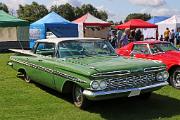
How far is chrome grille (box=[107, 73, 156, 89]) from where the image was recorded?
21.4 ft

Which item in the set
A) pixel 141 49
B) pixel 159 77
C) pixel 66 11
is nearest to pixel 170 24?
pixel 141 49

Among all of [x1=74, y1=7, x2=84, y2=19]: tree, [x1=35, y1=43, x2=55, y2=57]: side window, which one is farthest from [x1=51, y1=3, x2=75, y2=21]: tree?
[x1=35, y1=43, x2=55, y2=57]: side window

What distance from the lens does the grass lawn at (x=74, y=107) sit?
21.7 ft

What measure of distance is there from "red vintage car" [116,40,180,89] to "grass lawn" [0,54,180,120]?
0.41 metres

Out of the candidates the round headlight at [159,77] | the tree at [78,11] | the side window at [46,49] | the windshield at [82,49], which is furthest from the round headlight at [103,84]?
the tree at [78,11]

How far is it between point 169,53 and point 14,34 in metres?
17.6

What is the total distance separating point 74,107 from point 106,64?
1180 millimetres

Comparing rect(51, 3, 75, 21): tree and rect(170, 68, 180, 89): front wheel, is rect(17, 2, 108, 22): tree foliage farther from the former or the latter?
rect(170, 68, 180, 89): front wheel

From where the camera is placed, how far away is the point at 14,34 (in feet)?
84.6

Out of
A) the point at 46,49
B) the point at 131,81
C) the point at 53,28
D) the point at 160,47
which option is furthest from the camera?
the point at 53,28

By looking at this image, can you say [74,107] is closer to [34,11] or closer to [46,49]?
[46,49]

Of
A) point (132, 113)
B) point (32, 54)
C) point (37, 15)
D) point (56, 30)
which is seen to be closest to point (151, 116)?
point (132, 113)

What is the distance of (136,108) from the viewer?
730 centimetres

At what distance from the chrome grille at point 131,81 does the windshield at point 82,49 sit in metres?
1.42
